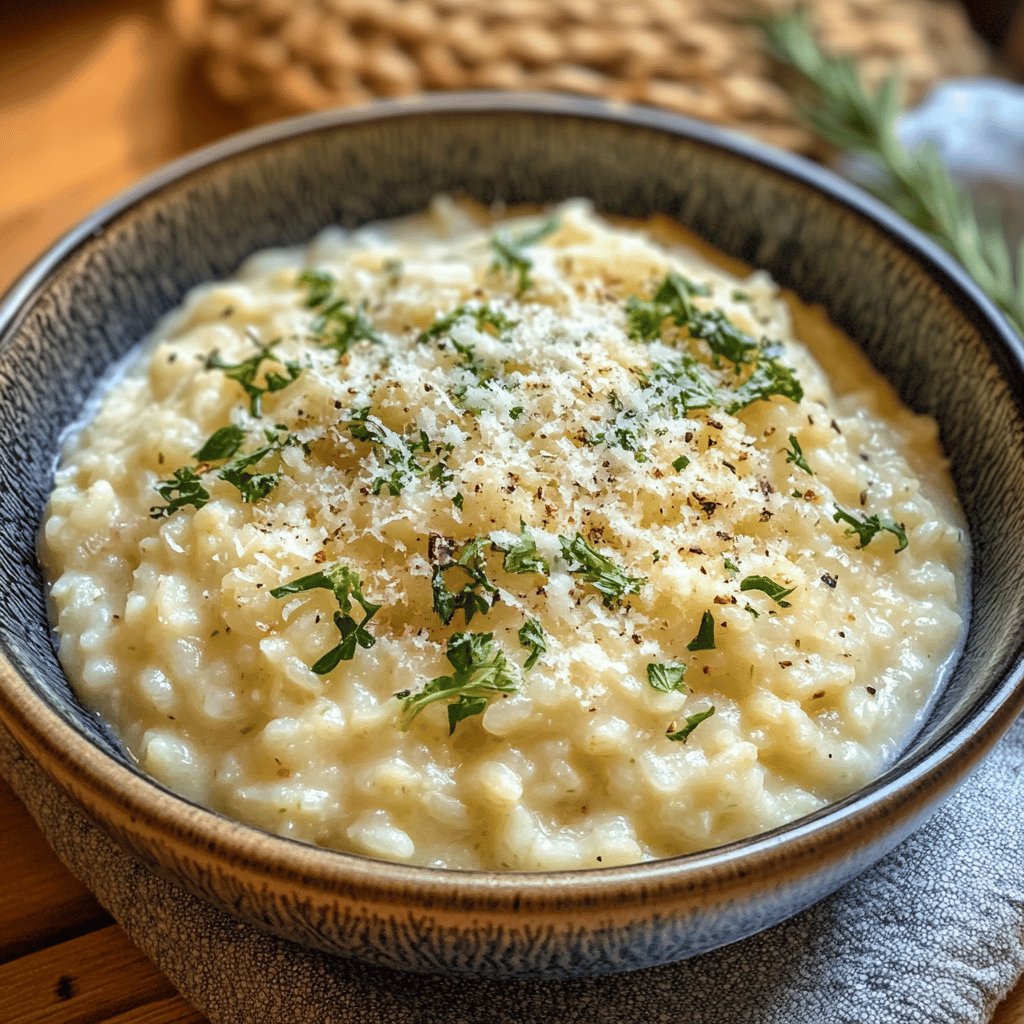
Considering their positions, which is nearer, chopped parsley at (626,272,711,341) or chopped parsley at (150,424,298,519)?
chopped parsley at (150,424,298,519)

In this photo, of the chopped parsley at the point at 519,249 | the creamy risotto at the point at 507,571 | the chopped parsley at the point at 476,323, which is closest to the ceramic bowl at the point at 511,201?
the creamy risotto at the point at 507,571

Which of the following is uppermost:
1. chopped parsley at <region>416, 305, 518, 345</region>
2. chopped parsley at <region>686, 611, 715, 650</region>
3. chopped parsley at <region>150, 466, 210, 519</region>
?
chopped parsley at <region>416, 305, 518, 345</region>

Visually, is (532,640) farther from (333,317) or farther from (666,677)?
(333,317)

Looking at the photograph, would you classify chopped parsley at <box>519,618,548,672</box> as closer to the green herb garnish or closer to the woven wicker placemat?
the green herb garnish

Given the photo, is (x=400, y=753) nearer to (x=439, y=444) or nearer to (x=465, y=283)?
(x=439, y=444)

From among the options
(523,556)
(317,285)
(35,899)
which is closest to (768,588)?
(523,556)

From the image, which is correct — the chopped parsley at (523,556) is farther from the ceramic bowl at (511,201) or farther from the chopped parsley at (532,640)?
the ceramic bowl at (511,201)

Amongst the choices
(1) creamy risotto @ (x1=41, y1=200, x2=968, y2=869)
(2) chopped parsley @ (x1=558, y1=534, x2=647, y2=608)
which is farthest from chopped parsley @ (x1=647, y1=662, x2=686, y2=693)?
(2) chopped parsley @ (x1=558, y1=534, x2=647, y2=608)
